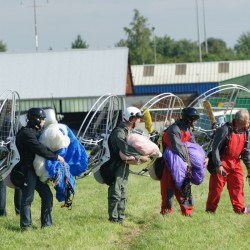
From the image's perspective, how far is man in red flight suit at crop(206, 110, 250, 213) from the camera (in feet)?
41.7

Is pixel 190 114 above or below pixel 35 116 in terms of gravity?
below

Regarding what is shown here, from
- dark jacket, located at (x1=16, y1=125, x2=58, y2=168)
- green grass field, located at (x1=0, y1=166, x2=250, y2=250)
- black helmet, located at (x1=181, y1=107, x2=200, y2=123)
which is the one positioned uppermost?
black helmet, located at (x1=181, y1=107, x2=200, y2=123)

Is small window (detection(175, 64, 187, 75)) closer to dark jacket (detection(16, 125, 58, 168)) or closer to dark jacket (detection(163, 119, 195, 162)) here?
dark jacket (detection(163, 119, 195, 162))

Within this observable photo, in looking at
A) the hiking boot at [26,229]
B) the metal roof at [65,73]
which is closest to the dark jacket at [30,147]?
the hiking boot at [26,229]

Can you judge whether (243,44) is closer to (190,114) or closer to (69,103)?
(69,103)

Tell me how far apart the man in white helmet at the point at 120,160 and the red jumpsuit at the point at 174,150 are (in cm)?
71

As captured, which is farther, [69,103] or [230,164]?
[69,103]

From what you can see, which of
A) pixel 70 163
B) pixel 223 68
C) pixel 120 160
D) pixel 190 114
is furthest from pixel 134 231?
pixel 223 68

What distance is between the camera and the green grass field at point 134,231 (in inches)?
408

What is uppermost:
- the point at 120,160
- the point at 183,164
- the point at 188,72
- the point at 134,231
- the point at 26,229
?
the point at 188,72

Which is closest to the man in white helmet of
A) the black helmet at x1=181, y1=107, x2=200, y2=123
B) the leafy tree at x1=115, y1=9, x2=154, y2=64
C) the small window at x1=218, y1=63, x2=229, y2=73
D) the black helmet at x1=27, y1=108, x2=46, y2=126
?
the black helmet at x1=181, y1=107, x2=200, y2=123

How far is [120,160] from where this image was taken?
39.3 feet

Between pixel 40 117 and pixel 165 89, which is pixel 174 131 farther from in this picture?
pixel 165 89

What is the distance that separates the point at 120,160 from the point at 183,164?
115 cm
